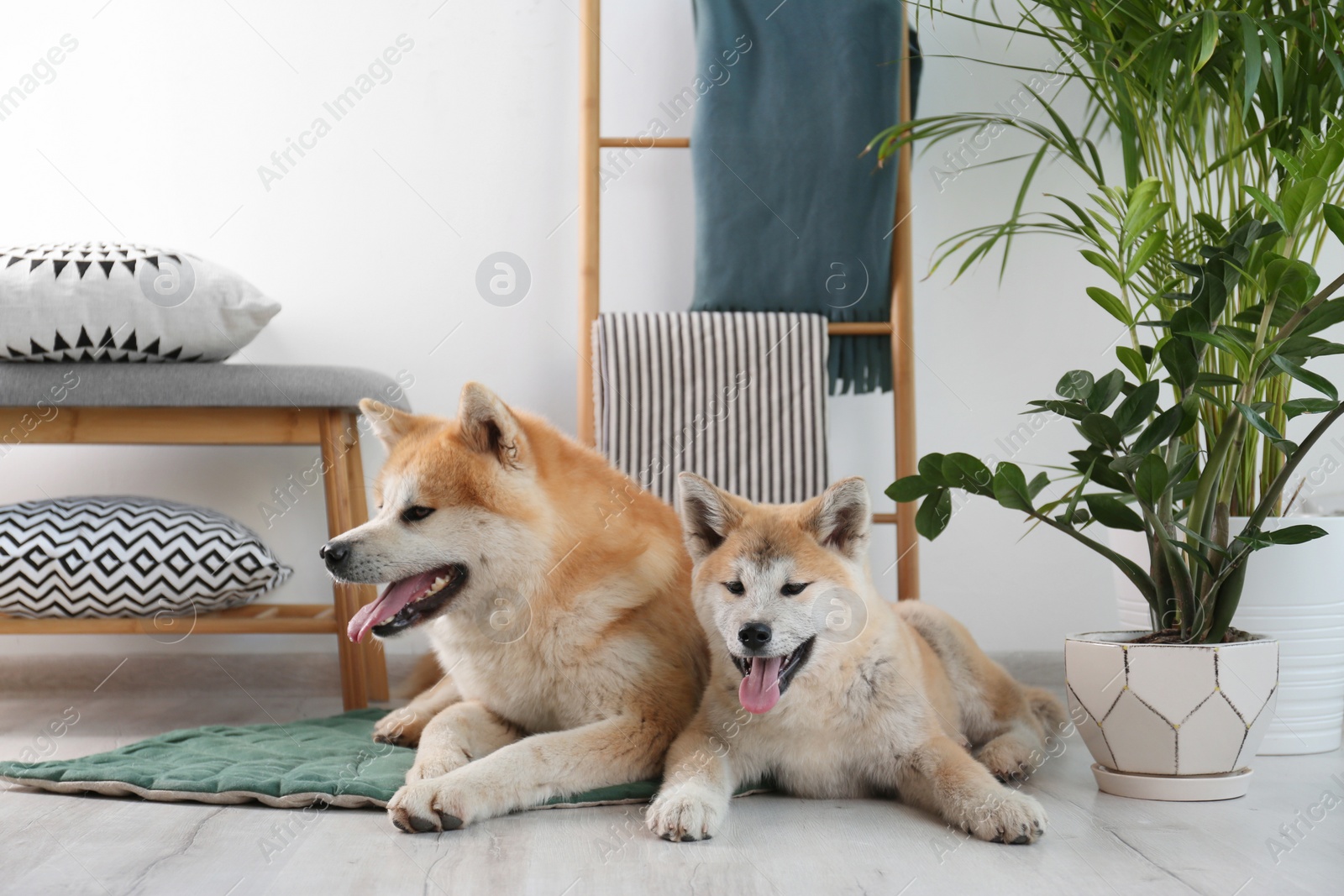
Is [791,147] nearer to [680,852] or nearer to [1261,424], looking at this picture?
[1261,424]

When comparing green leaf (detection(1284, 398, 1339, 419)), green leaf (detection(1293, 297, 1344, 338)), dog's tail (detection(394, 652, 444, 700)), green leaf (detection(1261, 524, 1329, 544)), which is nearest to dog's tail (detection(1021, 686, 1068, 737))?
green leaf (detection(1261, 524, 1329, 544))

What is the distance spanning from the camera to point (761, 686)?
112 cm

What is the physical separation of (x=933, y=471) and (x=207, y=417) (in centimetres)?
127

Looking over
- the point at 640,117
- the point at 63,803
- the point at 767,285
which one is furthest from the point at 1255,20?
the point at 63,803

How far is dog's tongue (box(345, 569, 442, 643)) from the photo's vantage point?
1.25 m

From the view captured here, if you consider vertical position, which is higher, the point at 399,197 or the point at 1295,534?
the point at 399,197

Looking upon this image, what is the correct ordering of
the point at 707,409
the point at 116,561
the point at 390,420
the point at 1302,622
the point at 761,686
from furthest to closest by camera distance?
1. the point at 707,409
2. the point at 116,561
3. the point at 1302,622
4. the point at 390,420
5. the point at 761,686

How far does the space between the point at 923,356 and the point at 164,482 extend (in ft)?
Answer: 5.47

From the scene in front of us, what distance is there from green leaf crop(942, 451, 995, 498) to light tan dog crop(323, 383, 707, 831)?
0.42m

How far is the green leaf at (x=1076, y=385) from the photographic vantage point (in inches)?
47.1

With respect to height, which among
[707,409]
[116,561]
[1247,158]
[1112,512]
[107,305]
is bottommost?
[116,561]

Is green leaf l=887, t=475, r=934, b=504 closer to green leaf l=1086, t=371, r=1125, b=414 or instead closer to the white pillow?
green leaf l=1086, t=371, r=1125, b=414

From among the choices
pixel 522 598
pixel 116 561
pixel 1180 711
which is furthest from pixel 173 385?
pixel 1180 711

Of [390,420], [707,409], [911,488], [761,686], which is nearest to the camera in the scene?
[761,686]
